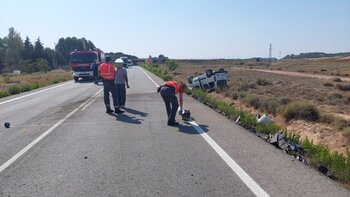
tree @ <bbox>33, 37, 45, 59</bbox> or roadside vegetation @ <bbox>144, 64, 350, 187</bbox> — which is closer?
roadside vegetation @ <bbox>144, 64, 350, 187</bbox>

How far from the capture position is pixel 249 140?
9273 mm

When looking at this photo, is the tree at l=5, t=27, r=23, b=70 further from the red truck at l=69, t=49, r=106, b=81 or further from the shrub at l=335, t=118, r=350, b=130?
the shrub at l=335, t=118, r=350, b=130

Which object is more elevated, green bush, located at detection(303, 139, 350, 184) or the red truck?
green bush, located at detection(303, 139, 350, 184)

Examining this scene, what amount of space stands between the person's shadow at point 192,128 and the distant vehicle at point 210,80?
14.7m

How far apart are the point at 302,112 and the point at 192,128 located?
461 centimetres

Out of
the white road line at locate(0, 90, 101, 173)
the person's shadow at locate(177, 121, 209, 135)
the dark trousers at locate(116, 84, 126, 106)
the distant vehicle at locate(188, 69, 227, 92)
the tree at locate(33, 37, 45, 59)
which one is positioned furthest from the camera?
the tree at locate(33, 37, 45, 59)

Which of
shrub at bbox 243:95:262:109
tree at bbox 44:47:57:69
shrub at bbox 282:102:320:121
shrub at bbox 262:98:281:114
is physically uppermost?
shrub at bbox 282:102:320:121

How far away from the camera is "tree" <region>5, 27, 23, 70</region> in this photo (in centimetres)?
11806

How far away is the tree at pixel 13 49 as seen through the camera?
4648 inches

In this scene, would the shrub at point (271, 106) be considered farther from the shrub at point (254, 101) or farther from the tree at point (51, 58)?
the tree at point (51, 58)

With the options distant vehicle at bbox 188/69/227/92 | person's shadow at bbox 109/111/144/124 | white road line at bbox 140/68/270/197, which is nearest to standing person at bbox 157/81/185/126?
person's shadow at bbox 109/111/144/124

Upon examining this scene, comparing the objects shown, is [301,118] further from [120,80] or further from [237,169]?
[237,169]

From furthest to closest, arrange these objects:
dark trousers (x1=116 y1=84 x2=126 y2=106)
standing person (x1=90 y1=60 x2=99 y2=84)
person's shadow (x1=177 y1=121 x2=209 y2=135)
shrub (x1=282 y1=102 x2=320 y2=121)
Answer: standing person (x1=90 y1=60 x2=99 y2=84)
dark trousers (x1=116 y1=84 x2=126 y2=106)
shrub (x1=282 y1=102 x2=320 y2=121)
person's shadow (x1=177 y1=121 x2=209 y2=135)

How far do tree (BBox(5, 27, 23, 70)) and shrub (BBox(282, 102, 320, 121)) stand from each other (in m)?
112
